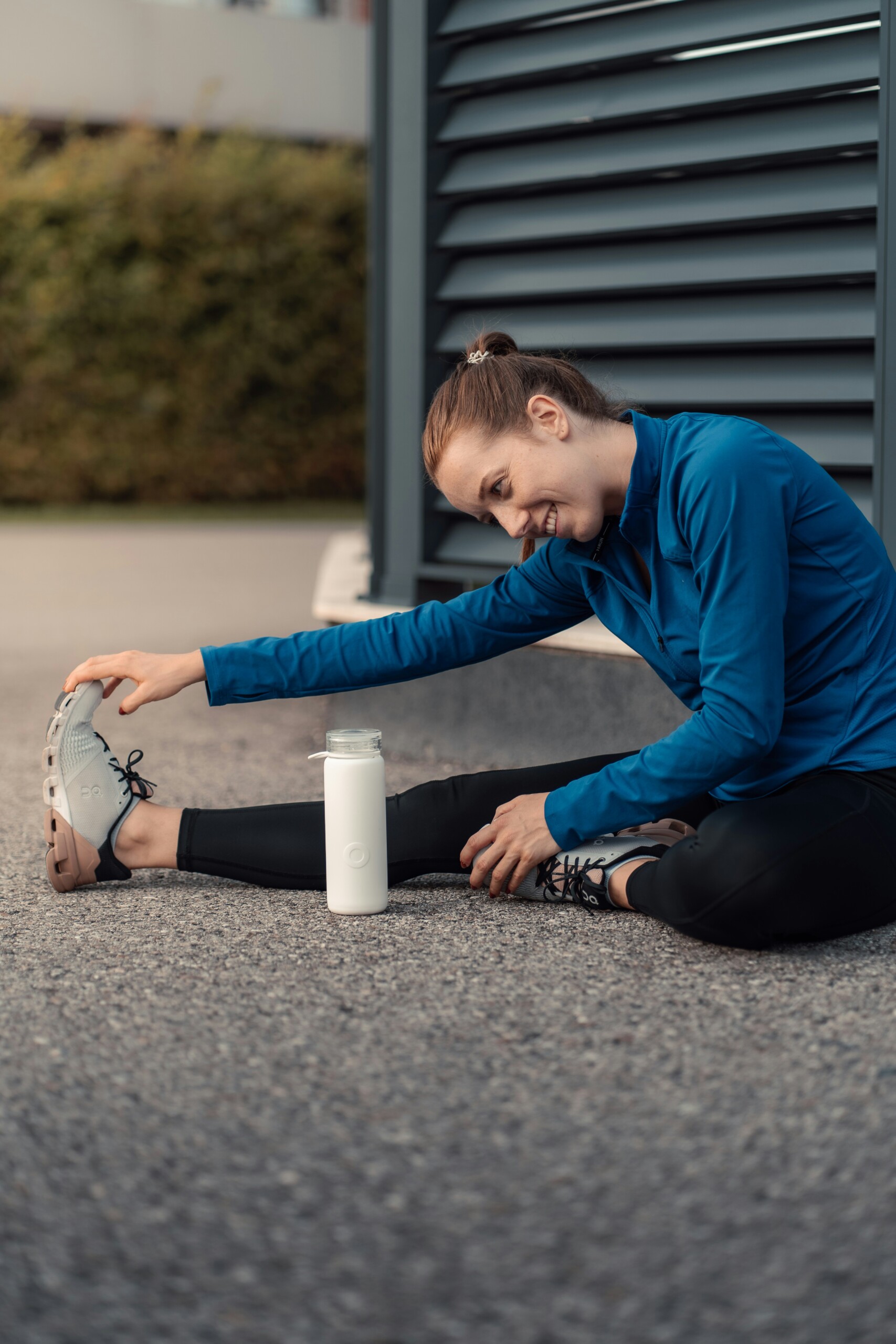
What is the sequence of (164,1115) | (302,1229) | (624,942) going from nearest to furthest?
(302,1229) < (164,1115) < (624,942)

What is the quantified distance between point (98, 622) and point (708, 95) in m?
4.00

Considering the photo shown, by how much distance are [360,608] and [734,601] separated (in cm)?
204

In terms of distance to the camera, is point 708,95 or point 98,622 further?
point 98,622

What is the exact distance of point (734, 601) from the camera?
1959 millimetres

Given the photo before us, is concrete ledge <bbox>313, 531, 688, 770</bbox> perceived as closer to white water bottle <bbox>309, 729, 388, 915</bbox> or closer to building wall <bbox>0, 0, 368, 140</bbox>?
white water bottle <bbox>309, 729, 388, 915</bbox>

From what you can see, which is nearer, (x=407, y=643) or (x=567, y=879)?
(x=567, y=879)

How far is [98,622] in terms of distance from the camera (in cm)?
637

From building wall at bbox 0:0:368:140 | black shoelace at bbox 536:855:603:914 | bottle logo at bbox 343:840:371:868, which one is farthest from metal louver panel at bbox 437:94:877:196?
building wall at bbox 0:0:368:140

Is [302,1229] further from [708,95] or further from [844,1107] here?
[708,95]

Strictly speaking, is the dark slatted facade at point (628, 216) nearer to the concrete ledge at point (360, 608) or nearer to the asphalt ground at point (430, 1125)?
the concrete ledge at point (360, 608)

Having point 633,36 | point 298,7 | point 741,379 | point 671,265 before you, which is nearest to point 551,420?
point 741,379

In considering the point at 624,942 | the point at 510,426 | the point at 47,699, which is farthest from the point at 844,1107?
the point at 47,699

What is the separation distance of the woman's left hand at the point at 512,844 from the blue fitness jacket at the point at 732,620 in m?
0.04

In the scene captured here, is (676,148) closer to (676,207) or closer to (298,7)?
(676,207)
